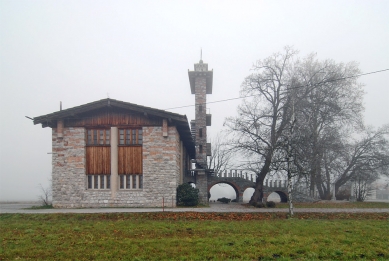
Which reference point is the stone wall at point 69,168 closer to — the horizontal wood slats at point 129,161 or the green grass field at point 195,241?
the horizontal wood slats at point 129,161

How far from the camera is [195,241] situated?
10297 mm

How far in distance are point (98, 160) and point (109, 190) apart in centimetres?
193

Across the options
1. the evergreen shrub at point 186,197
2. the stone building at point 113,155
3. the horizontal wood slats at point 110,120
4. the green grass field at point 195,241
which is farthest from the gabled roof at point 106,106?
the green grass field at point 195,241

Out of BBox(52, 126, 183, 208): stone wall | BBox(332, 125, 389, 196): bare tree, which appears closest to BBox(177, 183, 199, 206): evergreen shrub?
BBox(52, 126, 183, 208): stone wall

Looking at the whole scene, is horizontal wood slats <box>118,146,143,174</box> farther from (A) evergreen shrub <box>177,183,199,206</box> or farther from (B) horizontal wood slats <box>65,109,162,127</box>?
(A) evergreen shrub <box>177,183,199,206</box>

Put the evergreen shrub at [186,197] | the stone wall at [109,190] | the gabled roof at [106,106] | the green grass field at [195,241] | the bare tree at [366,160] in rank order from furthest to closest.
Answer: the bare tree at [366,160], the evergreen shrub at [186,197], the stone wall at [109,190], the gabled roof at [106,106], the green grass field at [195,241]

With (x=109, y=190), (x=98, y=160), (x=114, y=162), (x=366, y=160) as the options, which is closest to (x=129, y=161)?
(x=114, y=162)

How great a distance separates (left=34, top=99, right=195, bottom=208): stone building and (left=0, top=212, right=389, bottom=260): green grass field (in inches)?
305

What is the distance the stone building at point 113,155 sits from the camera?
22527 millimetres

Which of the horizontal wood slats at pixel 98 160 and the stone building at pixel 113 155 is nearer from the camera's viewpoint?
the stone building at pixel 113 155

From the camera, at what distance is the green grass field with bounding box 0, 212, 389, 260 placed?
8727 millimetres

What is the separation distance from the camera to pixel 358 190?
36844 mm

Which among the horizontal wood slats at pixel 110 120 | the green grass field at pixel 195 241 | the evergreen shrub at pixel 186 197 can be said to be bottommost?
the evergreen shrub at pixel 186 197

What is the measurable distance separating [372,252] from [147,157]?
15.6m
